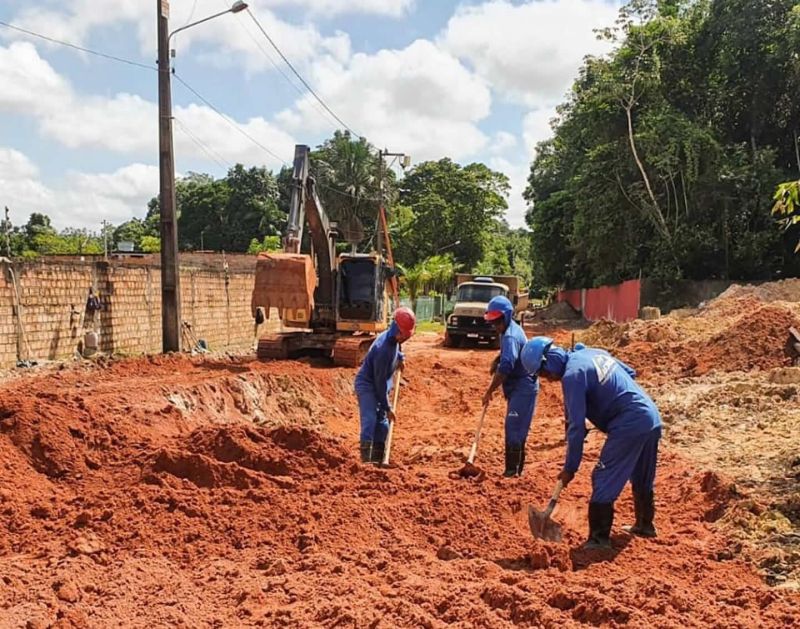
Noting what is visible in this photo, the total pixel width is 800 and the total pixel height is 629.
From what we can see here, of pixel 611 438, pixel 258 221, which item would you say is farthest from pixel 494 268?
pixel 611 438

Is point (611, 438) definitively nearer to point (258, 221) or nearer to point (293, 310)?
point (293, 310)

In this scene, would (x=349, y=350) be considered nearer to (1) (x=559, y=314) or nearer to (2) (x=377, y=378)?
(2) (x=377, y=378)

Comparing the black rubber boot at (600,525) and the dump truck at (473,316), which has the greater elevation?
the dump truck at (473,316)

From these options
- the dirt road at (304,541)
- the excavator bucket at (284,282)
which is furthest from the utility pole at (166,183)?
the dirt road at (304,541)

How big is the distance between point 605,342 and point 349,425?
10.4 m

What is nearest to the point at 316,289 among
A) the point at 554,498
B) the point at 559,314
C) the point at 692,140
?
the point at 554,498

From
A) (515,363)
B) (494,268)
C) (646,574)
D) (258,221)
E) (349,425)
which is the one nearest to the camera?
(646,574)

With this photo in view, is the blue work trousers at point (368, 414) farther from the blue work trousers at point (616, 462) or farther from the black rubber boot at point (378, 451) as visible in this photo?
the blue work trousers at point (616, 462)

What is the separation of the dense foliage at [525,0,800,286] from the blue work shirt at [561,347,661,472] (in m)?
22.2

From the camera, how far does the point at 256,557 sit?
470cm

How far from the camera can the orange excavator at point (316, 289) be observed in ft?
41.5

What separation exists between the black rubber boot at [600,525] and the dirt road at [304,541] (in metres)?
0.15

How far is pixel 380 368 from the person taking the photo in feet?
22.8

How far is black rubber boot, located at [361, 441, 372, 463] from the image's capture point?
274 inches
